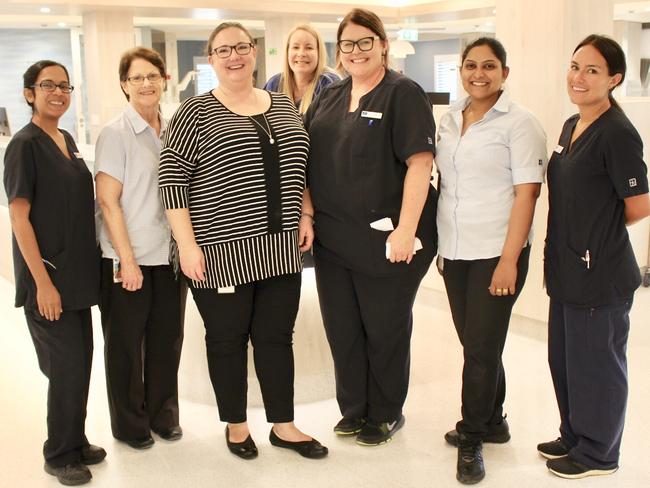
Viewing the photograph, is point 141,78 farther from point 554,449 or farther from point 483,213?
point 554,449

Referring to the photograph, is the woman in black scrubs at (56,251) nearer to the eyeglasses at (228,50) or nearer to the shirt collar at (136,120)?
the shirt collar at (136,120)

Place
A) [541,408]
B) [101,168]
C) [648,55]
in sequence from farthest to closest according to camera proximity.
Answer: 1. [648,55]
2. [541,408]
3. [101,168]

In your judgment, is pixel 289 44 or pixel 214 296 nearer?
pixel 214 296

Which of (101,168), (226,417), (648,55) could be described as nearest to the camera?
(101,168)

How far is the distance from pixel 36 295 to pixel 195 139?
2.45ft

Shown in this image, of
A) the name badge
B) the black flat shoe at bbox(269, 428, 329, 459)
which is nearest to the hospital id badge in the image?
the black flat shoe at bbox(269, 428, 329, 459)

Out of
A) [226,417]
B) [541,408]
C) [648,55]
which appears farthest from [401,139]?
[648,55]

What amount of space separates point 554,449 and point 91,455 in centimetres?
172

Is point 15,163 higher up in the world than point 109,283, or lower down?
higher up

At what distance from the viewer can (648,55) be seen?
15828 mm

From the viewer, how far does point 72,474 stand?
269 centimetres

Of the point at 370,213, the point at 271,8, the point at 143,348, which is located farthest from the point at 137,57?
the point at 271,8

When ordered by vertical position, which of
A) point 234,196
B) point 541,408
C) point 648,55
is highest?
point 648,55

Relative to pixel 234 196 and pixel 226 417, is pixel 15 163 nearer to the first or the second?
pixel 234 196
